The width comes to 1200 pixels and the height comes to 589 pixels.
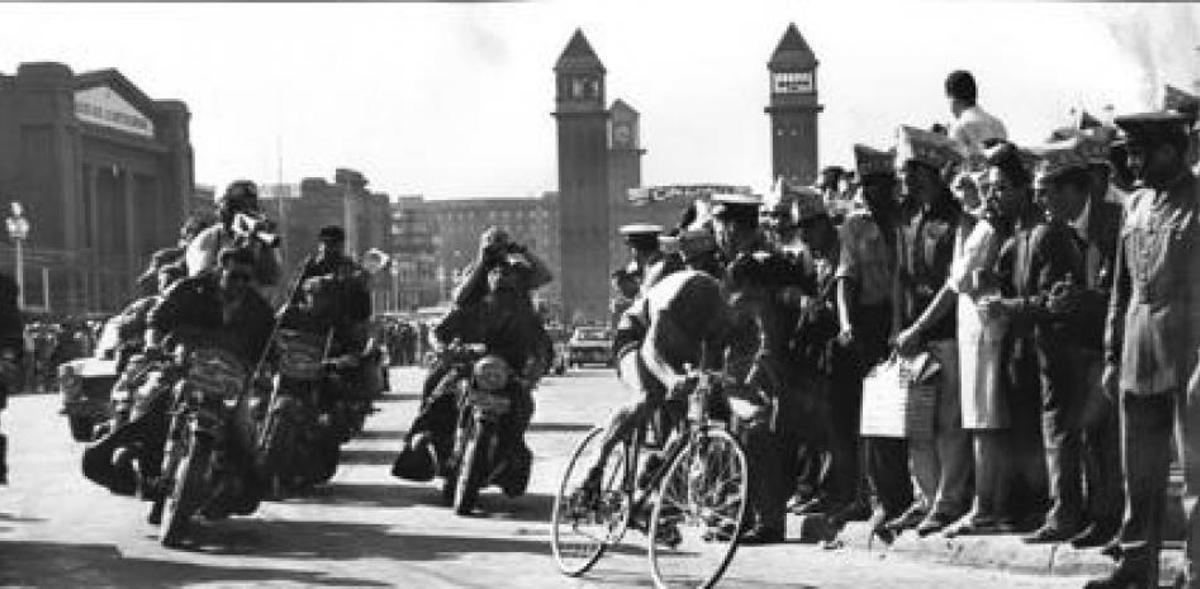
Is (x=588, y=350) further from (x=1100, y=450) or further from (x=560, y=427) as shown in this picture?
(x=1100, y=450)

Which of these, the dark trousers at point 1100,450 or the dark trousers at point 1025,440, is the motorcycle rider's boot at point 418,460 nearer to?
the dark trousers at point 1025,440

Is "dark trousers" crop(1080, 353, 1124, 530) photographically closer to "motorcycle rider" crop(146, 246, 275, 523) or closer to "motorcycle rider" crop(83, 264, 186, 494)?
"motorcycle rider" crop(146, 246, 275, 523)

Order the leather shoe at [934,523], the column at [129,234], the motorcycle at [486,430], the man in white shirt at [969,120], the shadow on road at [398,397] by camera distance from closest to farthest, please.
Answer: the leather shoe at [934,523]
the man in white shirt at [969,120]
the motorcycle at [486,430]
the shadow on road at [398,397]
the column at [129,234]

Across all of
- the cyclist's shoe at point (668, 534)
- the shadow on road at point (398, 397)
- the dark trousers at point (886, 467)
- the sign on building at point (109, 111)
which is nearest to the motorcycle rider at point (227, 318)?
the cyclist's shoe at point (668, 534)

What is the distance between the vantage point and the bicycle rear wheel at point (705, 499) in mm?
7156

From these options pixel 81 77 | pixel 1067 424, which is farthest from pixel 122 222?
pixel 1067 424

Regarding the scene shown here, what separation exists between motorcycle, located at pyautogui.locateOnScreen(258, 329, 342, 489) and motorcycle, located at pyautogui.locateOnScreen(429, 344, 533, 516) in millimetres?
1155

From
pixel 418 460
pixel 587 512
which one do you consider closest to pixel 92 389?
pixel 418 460

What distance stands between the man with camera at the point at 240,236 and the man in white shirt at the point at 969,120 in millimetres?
4574

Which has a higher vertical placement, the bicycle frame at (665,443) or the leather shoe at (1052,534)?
the bicycle frame at (665,443)

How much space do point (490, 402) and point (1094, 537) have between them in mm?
4439

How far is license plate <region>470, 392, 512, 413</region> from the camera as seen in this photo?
442 inches

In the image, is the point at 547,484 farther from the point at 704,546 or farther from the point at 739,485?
the point at 739,485

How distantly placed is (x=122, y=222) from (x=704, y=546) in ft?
303
